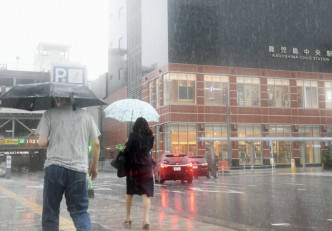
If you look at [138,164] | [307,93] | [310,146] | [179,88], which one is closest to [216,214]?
[138,164]

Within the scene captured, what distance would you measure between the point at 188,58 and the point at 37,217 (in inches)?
1340

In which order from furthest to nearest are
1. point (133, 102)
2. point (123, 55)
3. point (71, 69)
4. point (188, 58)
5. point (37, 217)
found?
point (123, 55), point (188, 58), point (133, 102), point (71, 69), point (37, 217)

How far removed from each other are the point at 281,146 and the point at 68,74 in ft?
122

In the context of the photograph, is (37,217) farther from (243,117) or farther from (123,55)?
(123,55)

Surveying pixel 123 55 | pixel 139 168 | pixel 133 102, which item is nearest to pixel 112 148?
pixel 123 55

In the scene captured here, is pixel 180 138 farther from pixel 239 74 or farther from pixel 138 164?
pixel 138 164

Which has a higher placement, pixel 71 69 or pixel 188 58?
pixel 188 58

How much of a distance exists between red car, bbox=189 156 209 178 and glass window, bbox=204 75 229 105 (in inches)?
620

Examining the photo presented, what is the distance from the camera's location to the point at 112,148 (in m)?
59.2

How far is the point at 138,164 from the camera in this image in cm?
757

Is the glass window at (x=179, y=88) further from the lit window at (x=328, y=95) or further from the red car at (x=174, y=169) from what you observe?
the red car at (x=174, y=169)

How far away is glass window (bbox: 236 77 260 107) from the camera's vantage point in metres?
43.3

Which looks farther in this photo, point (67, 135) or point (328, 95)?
point (328, 95)

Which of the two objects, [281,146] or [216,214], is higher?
[281,146]
